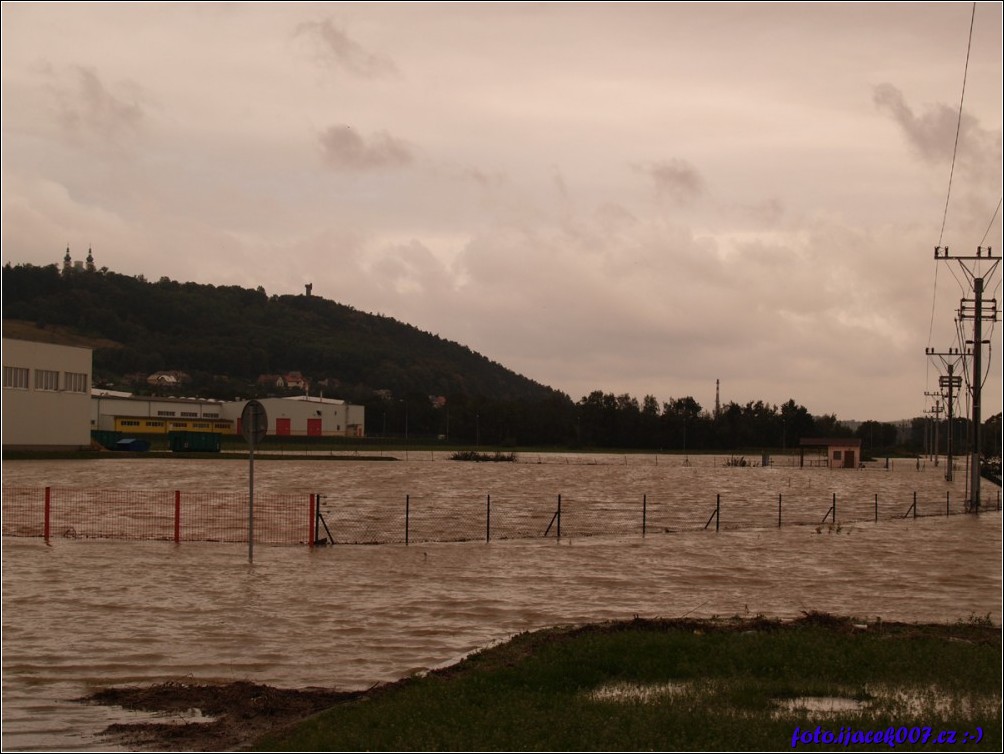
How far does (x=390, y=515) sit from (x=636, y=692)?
30022mm

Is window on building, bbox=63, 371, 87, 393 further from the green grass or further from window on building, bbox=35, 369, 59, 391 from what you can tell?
the green grass

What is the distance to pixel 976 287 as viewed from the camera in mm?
55062

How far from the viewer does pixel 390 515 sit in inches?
1629

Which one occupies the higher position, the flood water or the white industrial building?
the white industrial building

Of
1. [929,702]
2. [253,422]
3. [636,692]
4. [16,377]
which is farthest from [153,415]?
[929,702]

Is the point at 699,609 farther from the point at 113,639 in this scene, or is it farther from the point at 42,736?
the point at 42,736

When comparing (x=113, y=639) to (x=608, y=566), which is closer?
(x=113, y=639)

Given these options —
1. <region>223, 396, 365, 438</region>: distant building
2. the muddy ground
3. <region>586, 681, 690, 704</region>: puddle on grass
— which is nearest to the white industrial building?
<region>223, 396, 365, 438</region>: distant building

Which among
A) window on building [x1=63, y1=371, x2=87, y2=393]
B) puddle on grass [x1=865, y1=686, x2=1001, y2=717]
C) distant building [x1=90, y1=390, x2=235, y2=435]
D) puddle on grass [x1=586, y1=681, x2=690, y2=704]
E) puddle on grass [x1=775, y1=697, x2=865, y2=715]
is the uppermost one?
window on building [x1=63, y1=371, x2=87, y2=393]

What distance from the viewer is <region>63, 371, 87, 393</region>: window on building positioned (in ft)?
295

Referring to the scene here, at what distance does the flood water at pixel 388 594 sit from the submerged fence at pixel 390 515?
71 centimetres

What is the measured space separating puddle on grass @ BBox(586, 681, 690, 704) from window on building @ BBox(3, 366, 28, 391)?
7918cm

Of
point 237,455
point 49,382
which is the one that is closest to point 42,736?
point 49,382

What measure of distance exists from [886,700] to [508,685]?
3660 millimetres
